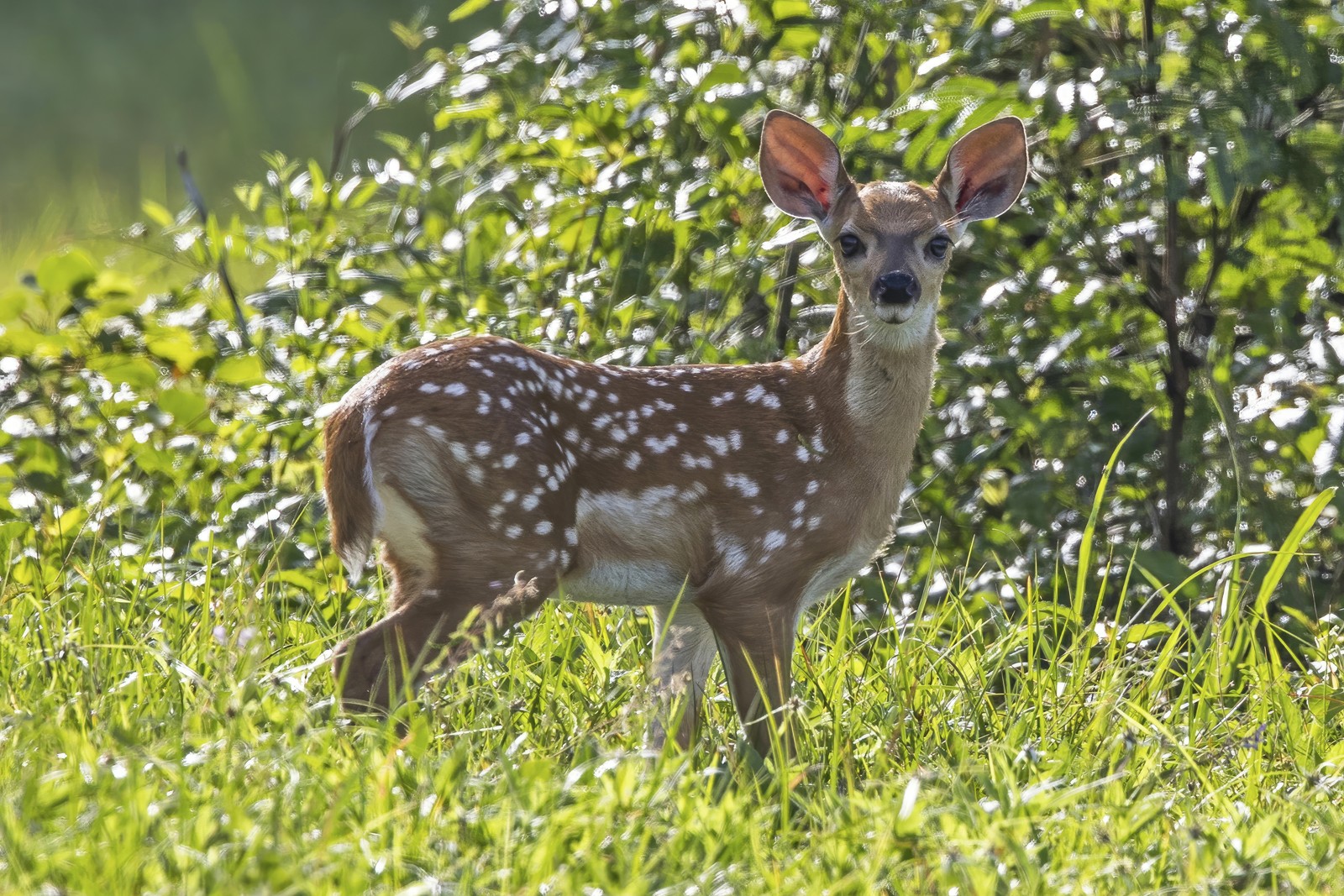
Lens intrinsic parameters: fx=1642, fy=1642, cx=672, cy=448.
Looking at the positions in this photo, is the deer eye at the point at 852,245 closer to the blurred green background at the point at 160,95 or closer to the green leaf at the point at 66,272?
the green leaf at the point at 66,272

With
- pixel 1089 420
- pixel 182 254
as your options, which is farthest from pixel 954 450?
pixel 182 254

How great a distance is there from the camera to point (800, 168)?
4.52 metres

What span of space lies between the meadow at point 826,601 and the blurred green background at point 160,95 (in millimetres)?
4544

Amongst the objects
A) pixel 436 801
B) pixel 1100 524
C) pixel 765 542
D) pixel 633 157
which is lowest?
pixel 1100 524

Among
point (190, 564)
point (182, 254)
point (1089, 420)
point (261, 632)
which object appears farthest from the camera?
point (182, 254)

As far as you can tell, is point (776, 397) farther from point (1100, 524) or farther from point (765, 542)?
point (1100, 524)

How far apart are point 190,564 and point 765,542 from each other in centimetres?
175

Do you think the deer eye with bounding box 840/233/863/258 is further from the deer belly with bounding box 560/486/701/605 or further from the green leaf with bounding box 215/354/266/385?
the green leaf with bounding box 215/354/266/385

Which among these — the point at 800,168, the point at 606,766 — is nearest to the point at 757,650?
the point at 606,766

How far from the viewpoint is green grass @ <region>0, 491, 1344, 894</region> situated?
269cm

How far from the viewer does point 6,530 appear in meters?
4.50

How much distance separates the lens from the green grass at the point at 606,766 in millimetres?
2688

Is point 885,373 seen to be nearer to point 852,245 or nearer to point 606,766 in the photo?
point 852,245

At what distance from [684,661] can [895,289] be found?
111cm
